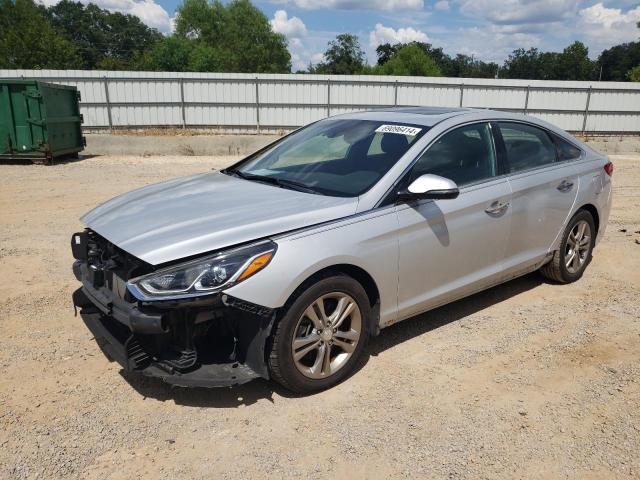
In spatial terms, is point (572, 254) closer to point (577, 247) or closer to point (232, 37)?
point (577, 247)

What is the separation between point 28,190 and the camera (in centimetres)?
985

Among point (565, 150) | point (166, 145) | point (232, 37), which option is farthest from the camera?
point (232, 37)

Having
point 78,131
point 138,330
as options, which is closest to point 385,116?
point 138,330

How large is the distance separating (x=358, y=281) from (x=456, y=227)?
893mm

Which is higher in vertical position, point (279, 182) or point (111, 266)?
point (279, 182)

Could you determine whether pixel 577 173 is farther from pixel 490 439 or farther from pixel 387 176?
pixel 490 439

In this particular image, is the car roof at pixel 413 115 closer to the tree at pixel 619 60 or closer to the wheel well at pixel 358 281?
the wheel well at pixel 358 281

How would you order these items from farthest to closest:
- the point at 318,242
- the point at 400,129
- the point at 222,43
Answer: the point at 222,43 → the point at 400,129 → the point at 318,242

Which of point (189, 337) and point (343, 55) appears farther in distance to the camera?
point (343, 55)

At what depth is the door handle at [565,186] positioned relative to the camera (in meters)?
4.62

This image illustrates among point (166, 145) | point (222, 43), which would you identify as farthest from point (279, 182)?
point (222, 43)

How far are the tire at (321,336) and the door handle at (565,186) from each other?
2.34m

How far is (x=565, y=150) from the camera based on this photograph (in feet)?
16.0

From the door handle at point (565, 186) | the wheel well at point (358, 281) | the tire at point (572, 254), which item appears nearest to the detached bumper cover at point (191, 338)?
the wheel well at point (358, 281)
